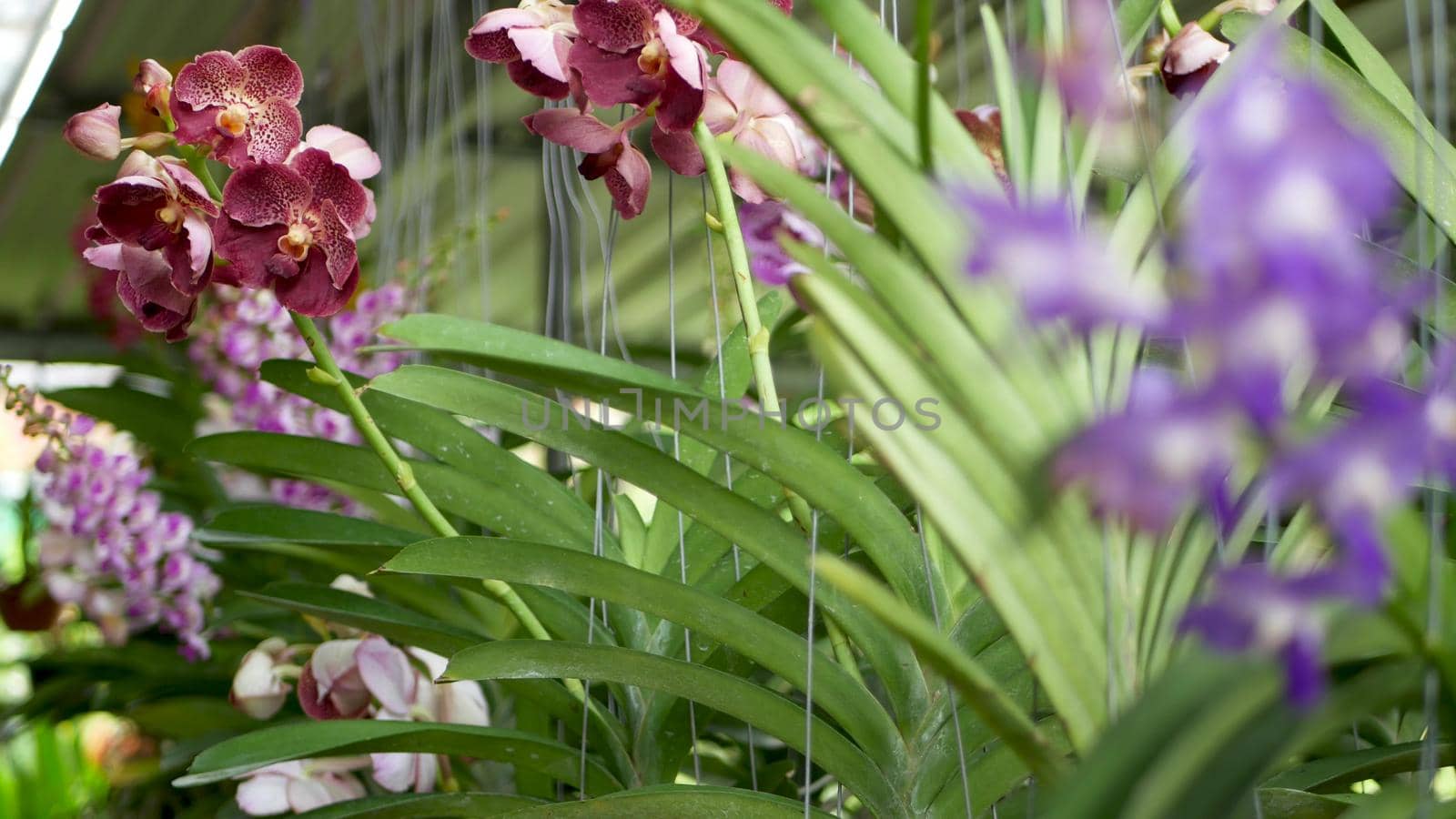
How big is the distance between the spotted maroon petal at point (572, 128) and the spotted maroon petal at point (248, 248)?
13cm

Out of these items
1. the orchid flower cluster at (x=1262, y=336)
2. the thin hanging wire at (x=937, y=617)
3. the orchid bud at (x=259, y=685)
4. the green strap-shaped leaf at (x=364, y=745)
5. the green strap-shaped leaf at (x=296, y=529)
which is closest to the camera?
the orchid flower cluster at (x=1262, y=336)

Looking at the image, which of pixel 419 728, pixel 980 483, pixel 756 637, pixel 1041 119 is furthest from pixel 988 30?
pixel 419 728

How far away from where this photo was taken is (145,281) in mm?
565

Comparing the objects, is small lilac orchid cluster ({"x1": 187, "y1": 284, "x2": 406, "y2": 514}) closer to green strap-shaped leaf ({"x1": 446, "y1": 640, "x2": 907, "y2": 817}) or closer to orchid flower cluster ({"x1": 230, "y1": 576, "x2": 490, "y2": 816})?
orchid flower cluster ({"x1": 230, "y1": 576, "x2": 490, "y2": 816})

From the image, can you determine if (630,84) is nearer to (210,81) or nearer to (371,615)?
(210,81)

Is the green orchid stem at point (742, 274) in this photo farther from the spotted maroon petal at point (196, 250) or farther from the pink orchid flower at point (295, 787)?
the pink orchid flower at point (295, 787)

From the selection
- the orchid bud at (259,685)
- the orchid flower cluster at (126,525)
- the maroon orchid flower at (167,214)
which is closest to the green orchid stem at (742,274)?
the maroon orchid flower at (167,214)

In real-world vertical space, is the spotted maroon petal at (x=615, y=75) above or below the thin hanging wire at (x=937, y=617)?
above

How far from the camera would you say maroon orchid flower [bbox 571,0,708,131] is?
52 centimetres

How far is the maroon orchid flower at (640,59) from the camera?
20.5 inches

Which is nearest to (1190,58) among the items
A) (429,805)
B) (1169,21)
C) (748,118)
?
(1169,21)

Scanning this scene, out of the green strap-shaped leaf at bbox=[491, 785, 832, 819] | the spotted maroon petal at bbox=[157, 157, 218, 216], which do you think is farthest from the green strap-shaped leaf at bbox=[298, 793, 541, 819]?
the spotted maroon petal at bbox=[157, 157, 218, 216]

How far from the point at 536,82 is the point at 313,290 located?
14cm

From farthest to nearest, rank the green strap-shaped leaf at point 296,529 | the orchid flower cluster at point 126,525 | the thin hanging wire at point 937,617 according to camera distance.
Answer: the orchid flower cluster at point 126,525
the green strap-shaped leaf at point 296,529
the thin hanging wire at point 937,617
